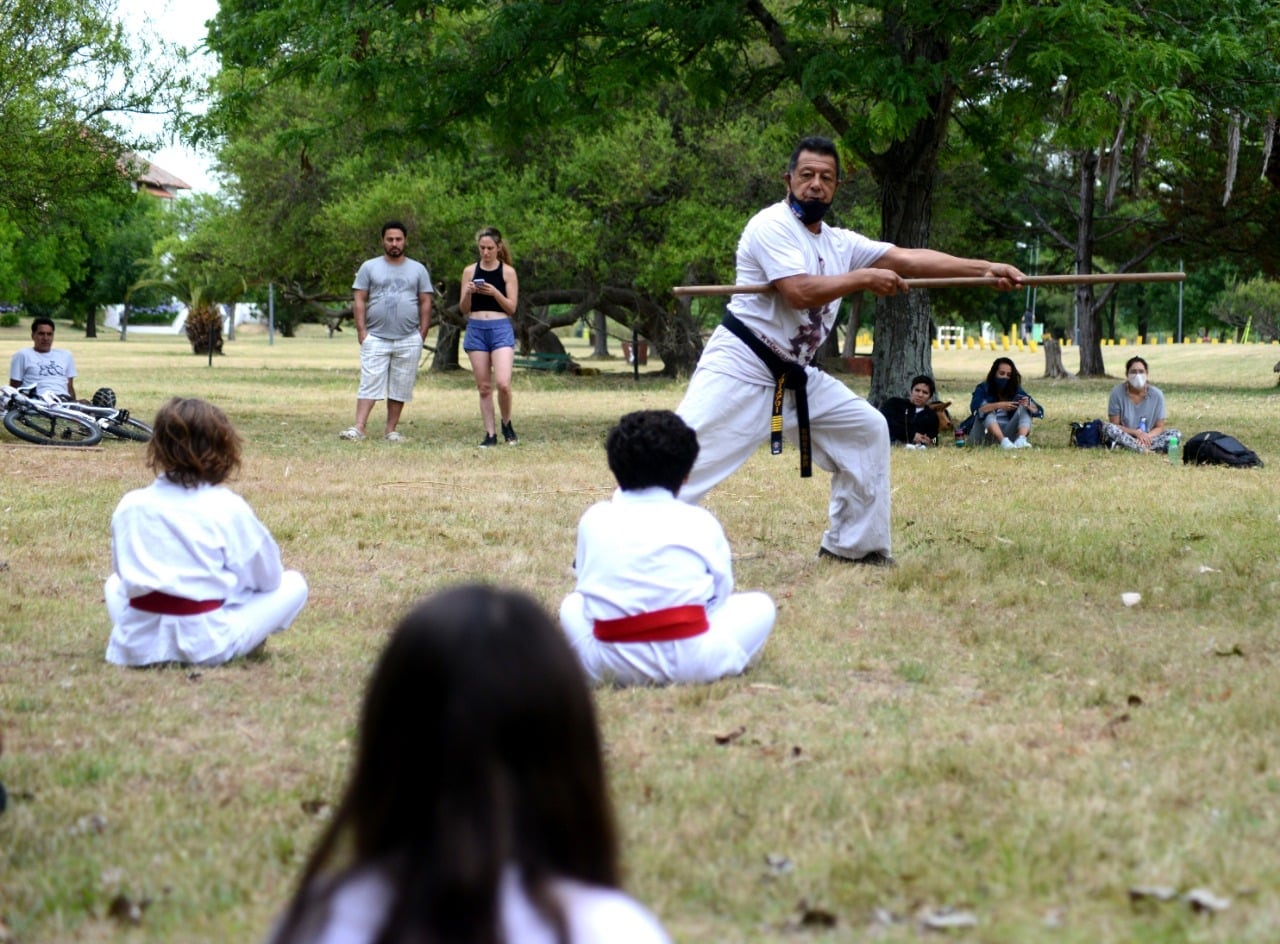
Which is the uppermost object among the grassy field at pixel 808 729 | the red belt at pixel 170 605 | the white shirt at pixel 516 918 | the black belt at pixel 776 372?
the black belt at pixel 776 372

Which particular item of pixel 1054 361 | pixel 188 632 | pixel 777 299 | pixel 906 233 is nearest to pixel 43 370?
pixel 906 233

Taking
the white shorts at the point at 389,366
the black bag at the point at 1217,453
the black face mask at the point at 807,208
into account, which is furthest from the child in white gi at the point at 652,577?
the white shorts at the point at 389,366

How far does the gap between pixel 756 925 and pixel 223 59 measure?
15.6 m

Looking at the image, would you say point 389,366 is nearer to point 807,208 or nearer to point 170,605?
point 807,208

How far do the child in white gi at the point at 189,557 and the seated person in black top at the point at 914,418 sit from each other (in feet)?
33.7

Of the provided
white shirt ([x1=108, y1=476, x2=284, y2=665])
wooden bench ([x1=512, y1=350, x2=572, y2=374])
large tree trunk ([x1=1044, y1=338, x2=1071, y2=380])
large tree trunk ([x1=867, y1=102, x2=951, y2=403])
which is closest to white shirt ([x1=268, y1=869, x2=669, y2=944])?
white shirt ([x1=108, y1=476, x2=284, y2=665])

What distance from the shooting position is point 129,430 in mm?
15031

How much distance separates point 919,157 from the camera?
16.5 metres

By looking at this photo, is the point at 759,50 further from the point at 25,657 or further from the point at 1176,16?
the point at 25,657

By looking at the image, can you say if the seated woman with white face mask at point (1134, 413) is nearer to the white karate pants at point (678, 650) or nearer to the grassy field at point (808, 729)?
the grassy field at point (808, 729)

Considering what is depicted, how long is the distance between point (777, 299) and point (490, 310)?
271 inches

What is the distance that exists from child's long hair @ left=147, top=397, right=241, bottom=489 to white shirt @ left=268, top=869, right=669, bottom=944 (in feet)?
13.1

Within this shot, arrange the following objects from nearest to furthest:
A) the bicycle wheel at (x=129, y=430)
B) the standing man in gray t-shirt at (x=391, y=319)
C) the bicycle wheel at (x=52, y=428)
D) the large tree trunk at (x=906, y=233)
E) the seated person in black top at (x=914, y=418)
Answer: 1. the bicycle wheel at (x=52, y=428)
2. the standing man in gray t-shirt at (x=391, y=319)
3. the bicycle wheel at (x=129, y=430)
4. the seated person in black top at (x=914, y=418)
5. the large tree trunk at (x=906, y=233)

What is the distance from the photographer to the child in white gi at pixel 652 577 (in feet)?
17.2
